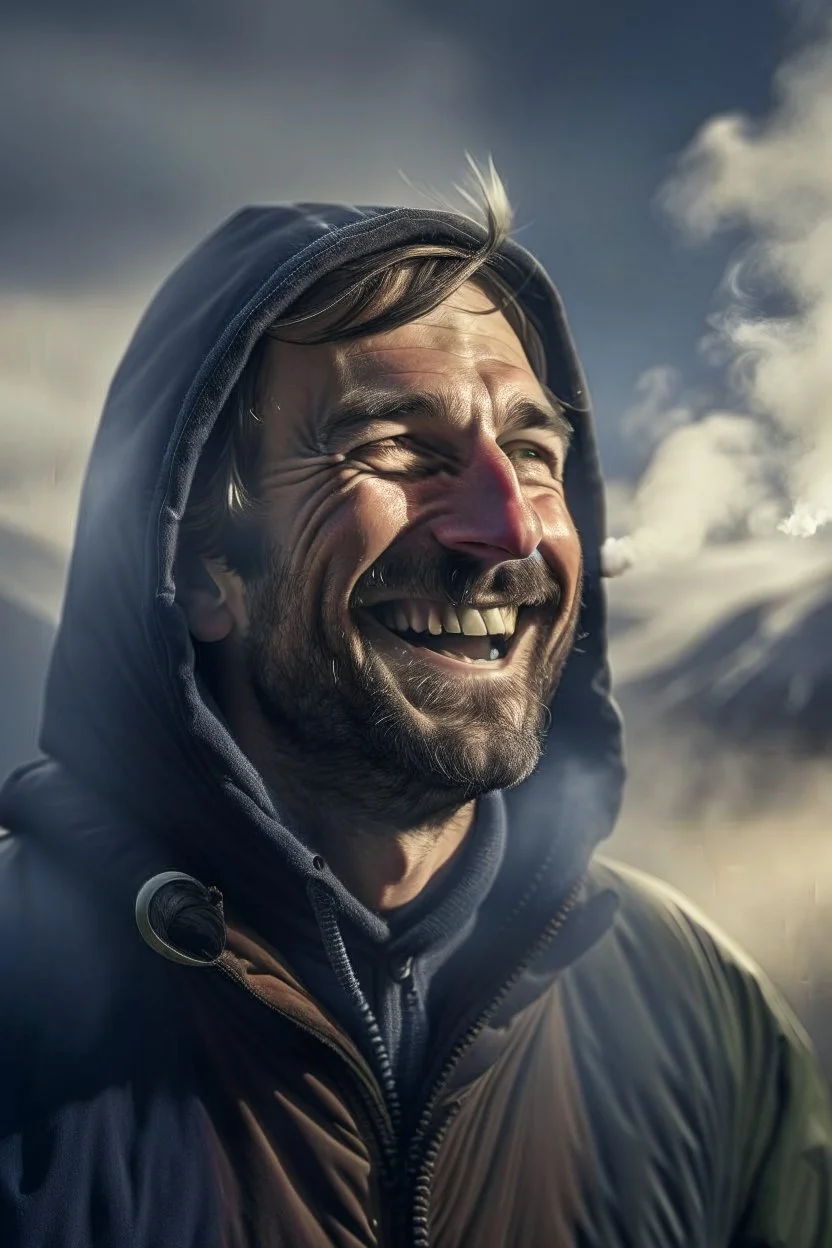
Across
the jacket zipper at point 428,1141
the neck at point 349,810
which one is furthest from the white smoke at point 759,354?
the jacket zipper at point 428,1141

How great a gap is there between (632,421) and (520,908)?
0.67m

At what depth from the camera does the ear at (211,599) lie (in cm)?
131

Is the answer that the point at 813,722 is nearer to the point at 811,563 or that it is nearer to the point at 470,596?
the point at 811,563

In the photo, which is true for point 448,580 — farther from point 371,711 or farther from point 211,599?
point 211,599

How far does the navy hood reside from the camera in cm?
119

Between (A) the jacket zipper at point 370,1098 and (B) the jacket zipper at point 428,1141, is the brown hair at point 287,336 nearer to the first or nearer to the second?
(A) the jacket zipper at point 370,1098

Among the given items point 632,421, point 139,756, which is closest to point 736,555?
point 632,421

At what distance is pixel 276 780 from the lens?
4.33 ft

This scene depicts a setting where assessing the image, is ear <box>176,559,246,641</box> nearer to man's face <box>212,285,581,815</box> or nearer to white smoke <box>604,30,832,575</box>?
man's face <box>212,285,581,815</box>

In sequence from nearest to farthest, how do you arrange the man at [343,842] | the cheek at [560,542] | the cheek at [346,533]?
the man at [343,842] → the cheek at [346,533] → the cheek at [560,542]

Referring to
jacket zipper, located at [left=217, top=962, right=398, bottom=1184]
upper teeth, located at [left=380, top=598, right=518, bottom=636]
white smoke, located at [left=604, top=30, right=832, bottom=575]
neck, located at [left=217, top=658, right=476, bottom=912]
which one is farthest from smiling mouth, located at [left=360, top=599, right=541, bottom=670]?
jacket zipper, located at [left=217, top=962, right=398, bottom=1184]

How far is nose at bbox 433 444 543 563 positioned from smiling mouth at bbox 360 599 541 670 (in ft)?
0.24

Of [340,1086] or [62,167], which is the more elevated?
[62,167]

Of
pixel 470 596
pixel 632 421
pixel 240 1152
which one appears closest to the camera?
pixel 240 1152
